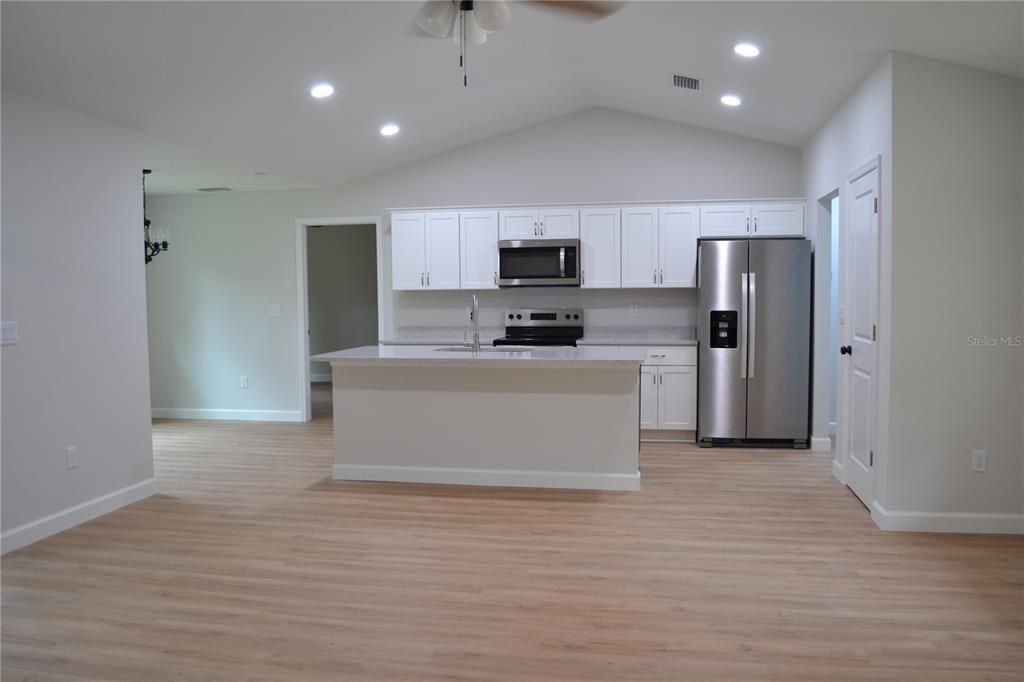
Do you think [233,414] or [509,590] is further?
[233,414]

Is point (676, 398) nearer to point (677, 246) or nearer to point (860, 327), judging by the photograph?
point (677, 246)

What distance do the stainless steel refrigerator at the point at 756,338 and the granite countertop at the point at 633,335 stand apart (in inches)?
17.7

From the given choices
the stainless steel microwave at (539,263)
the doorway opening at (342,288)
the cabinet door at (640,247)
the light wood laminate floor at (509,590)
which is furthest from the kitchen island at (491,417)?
the doorway opening at (342,288)

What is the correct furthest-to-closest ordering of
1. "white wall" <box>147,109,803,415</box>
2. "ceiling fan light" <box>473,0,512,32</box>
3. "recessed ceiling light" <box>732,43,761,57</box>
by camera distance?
"white wall" <box>147,109,803,415</box>, "recessed ceiling light" <box>732,43,761,57</box>, "ceiling fan light" <box>473,0,512,32</box>

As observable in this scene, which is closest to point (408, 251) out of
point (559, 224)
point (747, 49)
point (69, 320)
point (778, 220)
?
point (559, 224)

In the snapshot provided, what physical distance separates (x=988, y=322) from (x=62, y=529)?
511 centimetres

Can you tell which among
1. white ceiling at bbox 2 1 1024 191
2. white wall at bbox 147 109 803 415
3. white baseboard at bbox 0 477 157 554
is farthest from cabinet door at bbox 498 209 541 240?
white baseboard at bbox 0 477 157 554

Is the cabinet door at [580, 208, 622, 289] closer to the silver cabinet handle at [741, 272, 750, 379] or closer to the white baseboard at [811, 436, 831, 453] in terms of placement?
the silver cabinet handle at [741, 272, 750, 379]

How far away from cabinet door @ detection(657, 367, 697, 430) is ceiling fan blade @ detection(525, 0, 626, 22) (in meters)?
3.10

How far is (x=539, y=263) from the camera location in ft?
21.3

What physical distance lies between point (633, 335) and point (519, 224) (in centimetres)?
148

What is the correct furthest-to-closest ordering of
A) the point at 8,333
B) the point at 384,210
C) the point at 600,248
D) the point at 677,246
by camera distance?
the point at 384,210, the point at 600,248, the point at 677,246, the point at 8,333

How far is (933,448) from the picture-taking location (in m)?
3.79

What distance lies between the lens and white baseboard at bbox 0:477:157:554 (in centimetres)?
368
